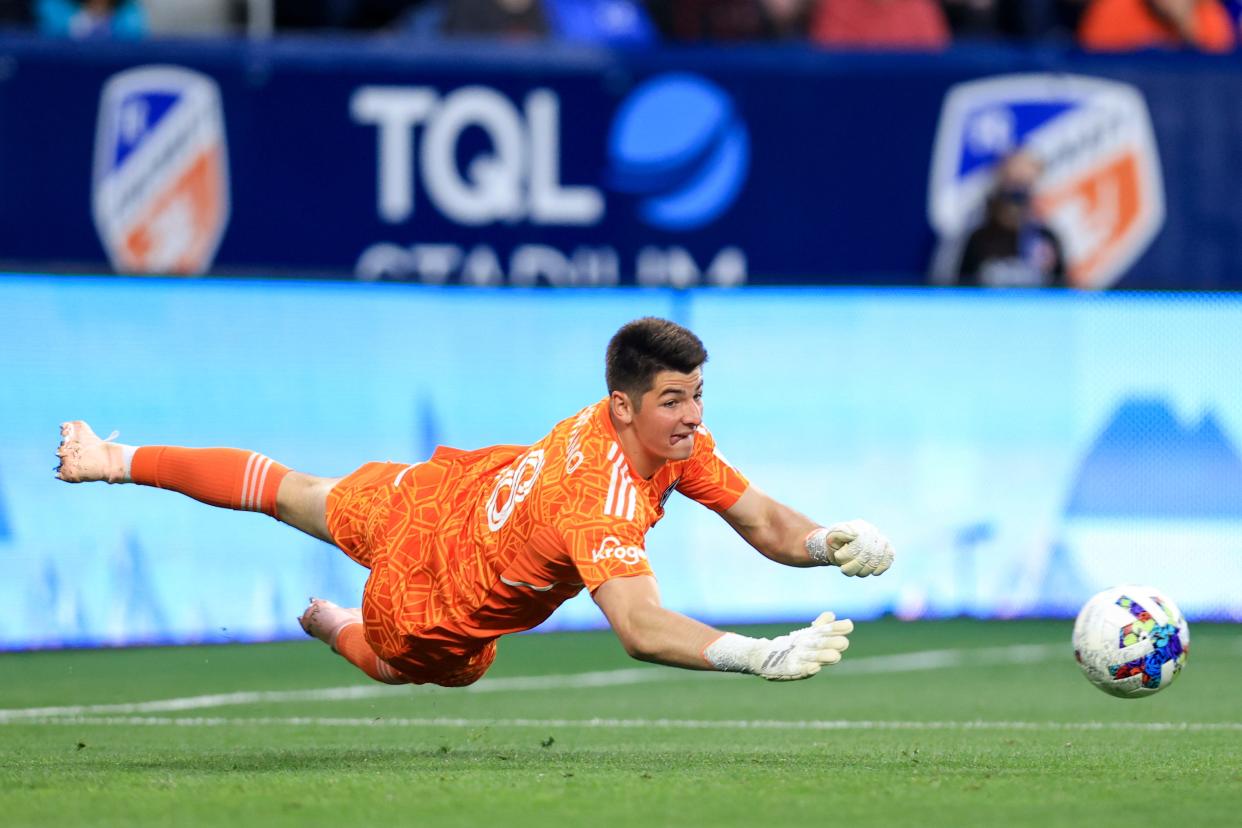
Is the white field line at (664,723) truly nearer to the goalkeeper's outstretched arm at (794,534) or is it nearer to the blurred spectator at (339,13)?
the goalkeeper's outstretched arm at (794,534)

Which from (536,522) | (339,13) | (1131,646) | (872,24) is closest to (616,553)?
(536,522)

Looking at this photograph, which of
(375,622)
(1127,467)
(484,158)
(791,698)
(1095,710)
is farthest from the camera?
(484,158)

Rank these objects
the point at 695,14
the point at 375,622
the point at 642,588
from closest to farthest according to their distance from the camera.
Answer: the point at 642,588 < the point at 375,622 < the point at 695,14

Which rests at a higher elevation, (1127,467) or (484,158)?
(484,158)

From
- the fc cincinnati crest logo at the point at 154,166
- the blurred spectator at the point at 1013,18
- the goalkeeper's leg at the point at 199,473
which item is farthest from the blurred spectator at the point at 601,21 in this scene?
the goalkeeper's leg at the point at 199,473

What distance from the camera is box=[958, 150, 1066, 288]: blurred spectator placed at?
15.0 meters

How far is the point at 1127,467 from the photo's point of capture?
1359cm

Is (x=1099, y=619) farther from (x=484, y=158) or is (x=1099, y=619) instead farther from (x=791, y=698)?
(x=484, y=158)

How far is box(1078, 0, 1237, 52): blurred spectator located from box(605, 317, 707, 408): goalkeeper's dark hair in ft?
34.5

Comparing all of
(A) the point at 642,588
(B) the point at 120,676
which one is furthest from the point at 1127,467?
(A) the point at 642,588

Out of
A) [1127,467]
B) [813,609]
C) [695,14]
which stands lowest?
[813,609]

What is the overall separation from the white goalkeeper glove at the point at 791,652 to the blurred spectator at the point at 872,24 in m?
10.5

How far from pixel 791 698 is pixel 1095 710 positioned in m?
1.61

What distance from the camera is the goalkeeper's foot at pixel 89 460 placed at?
8.14 metres
